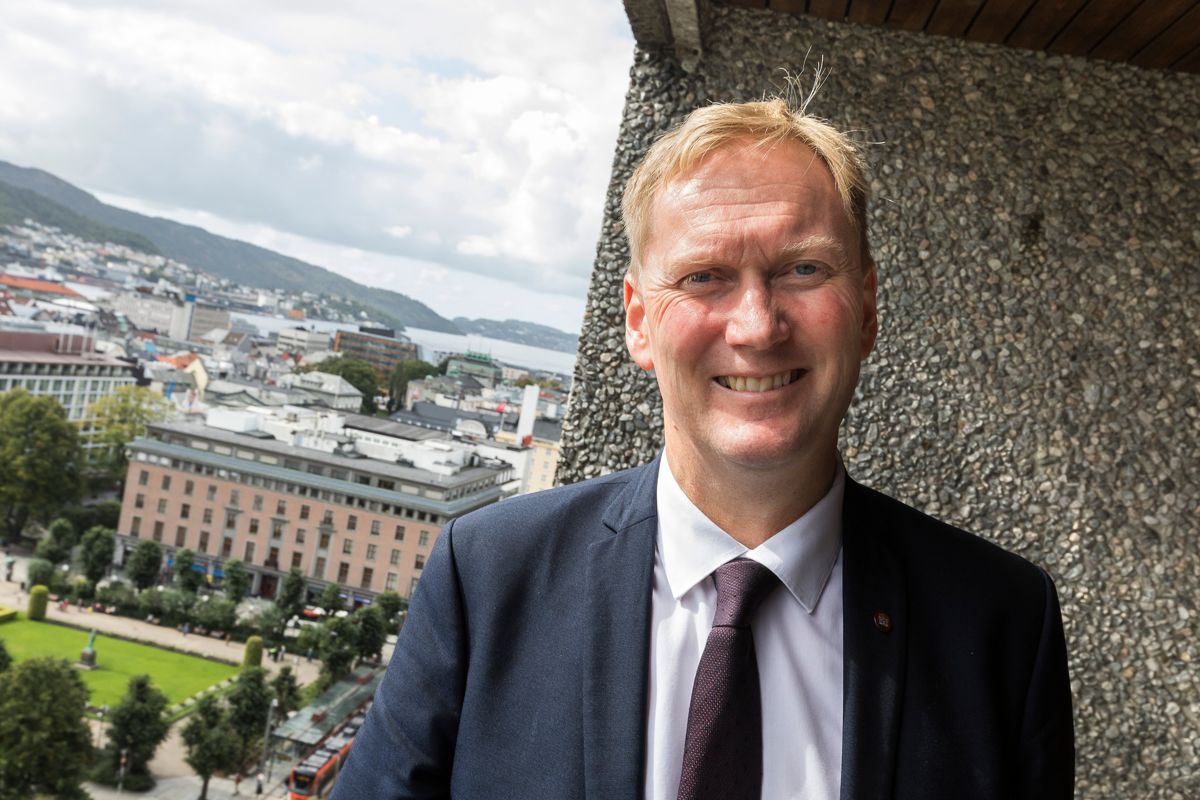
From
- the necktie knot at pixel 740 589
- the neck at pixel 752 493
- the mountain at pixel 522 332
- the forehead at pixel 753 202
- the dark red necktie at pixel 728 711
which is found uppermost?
the mountain at pixel 522 332

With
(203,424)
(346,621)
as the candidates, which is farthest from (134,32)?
(346,621)

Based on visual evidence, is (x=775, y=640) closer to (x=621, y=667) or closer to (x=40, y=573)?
(x=621, y=667)

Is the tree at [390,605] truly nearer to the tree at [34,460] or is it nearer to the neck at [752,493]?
the tree at [34,460]

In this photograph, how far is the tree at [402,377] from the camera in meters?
27.7

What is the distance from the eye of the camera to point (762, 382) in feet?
2.68

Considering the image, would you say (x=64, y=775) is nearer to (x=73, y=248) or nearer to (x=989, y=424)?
(x=989, y=424)

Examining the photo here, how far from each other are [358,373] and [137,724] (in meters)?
13.8

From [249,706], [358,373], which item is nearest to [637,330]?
[249,706]

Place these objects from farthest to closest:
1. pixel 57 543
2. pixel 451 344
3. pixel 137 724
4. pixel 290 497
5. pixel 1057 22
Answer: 1. pixel 451 344
2. pixel 290 497
3. pixel 57 543
4. pixel 137 724
5. pixel 1057 22

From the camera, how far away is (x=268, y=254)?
4281 centimetres

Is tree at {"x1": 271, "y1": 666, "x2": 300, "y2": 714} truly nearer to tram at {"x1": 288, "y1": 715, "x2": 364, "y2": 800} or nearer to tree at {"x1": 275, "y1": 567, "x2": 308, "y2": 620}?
tram at {"x1": 288, "y1": 715, "x2": 364, "y2": 800}

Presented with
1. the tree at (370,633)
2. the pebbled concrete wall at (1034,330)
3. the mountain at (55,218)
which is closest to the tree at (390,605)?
the tree at (370,633)

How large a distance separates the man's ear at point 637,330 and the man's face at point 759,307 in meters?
0.07

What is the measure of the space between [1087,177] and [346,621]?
20598mm
